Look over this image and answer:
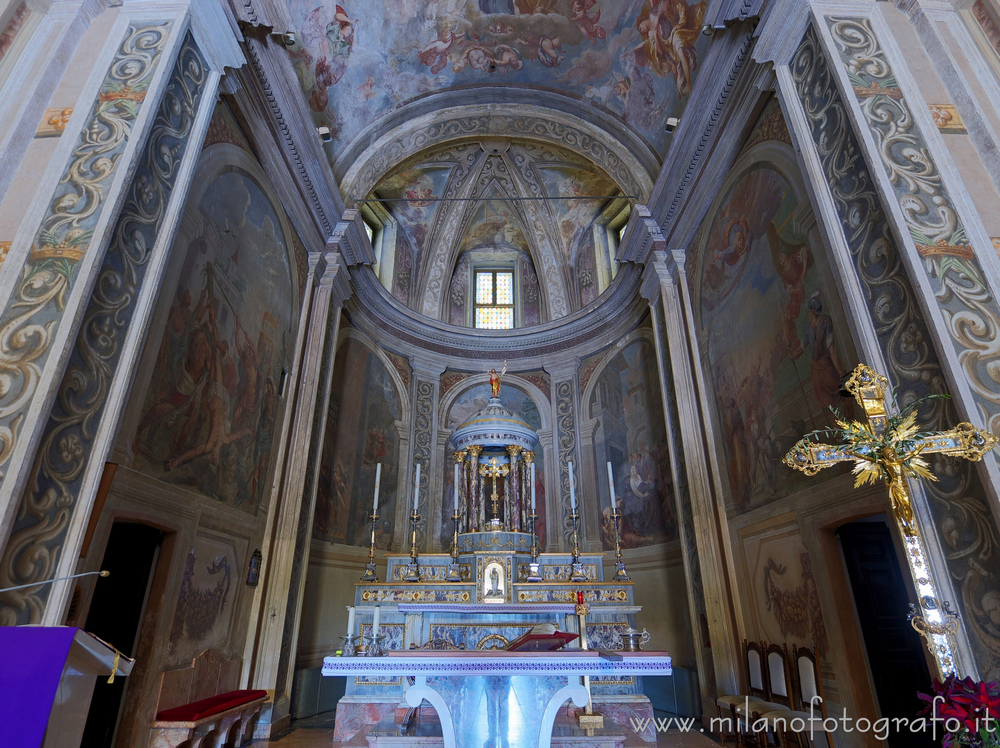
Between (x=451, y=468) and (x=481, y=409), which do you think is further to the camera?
(x=481, y=409)

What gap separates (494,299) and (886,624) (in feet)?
40.2

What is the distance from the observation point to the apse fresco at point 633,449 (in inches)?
443

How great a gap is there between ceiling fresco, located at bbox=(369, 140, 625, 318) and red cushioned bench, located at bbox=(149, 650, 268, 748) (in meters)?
10.0

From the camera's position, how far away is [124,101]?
16.4ft

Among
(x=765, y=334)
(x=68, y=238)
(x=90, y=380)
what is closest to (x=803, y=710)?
(x=765, y=334)

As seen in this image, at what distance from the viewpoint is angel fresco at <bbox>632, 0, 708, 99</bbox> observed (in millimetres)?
8594

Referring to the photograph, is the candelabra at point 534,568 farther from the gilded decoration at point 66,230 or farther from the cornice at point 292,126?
the cornice at point 292,126

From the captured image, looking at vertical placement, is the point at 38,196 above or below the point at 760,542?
above

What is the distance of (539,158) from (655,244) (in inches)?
221

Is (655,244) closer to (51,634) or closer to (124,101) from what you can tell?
(124,101)

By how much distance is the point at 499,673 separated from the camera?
4.37m

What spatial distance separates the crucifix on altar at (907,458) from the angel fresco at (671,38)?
730 cm

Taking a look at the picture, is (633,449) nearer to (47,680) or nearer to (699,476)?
(699,476)

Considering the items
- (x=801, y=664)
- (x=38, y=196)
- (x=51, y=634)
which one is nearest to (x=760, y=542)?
(x=801, y=664)
